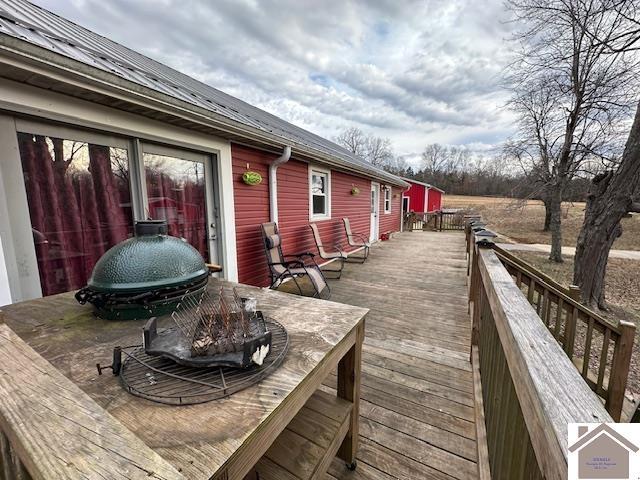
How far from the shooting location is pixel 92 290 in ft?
4.72

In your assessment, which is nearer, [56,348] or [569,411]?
[569,411]

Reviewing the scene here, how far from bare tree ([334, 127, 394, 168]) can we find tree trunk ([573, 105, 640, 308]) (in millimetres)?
27121

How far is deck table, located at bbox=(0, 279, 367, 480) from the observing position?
27.3 inches

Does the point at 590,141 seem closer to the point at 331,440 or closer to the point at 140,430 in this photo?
the point at 331,440

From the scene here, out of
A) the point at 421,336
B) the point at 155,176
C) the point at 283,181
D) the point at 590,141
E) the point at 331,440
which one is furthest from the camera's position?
the point at 590,141

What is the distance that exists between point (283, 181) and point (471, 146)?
39543 millimetres

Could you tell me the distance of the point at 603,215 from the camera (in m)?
4.73

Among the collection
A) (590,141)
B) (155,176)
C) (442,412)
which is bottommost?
(442,412)

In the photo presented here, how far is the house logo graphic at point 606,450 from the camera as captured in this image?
Answer: 0.51m

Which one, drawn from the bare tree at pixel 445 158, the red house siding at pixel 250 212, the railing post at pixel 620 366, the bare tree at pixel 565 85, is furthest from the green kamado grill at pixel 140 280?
the bare tree at pixel 445 158

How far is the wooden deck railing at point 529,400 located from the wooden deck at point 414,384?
0.82 feet

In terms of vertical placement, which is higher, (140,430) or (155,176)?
(155,176)

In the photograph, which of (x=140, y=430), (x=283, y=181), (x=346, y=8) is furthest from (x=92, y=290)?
(x=346, y=8)

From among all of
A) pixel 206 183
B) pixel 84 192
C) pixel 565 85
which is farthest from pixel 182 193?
pixel 565 85
